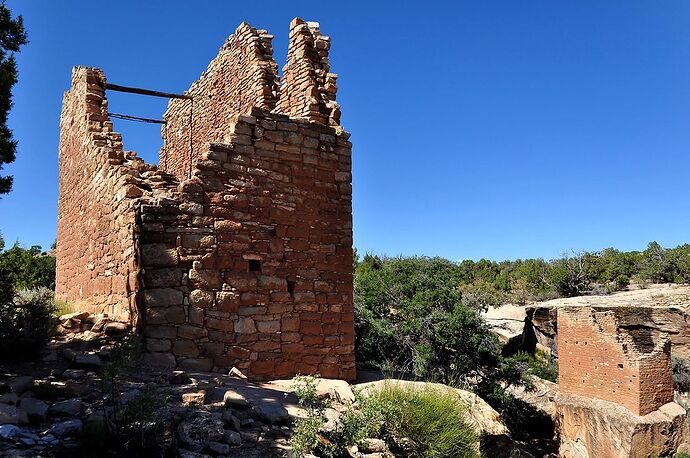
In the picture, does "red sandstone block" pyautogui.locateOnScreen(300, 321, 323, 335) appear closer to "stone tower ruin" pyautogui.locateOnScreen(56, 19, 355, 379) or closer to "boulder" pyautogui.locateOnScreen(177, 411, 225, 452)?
"stone tower ruin" pyautogui.locateOnScreen(56, 19, 355, 379)

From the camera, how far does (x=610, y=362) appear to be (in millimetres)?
15023

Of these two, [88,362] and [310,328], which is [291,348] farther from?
[88,362]

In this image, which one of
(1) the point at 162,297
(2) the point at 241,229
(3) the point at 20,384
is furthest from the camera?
(2) the point at 241,229

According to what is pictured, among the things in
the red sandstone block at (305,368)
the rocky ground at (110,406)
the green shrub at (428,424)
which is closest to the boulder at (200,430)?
the rocky ground at (110,406)

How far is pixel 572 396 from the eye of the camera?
52.5ft

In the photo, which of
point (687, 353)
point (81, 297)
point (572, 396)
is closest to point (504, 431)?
point (81, 297)

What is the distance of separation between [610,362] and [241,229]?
12965 mm

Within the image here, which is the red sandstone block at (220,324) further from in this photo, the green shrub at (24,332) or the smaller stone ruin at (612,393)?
the smaller stone ruin at (612,393)

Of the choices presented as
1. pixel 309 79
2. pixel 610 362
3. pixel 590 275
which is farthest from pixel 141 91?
pixel 590 275

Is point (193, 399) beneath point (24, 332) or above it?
beneath

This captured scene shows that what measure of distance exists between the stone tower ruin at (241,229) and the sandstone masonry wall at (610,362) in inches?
422

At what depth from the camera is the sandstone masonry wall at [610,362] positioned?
14.4 metres

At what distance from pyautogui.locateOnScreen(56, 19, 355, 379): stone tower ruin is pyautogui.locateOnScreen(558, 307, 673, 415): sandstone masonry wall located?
1071cm

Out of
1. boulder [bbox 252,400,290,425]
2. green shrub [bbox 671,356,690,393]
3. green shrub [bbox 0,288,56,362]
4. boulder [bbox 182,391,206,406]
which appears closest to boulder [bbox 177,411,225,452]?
boulder [bbox 182,391,206,406]
